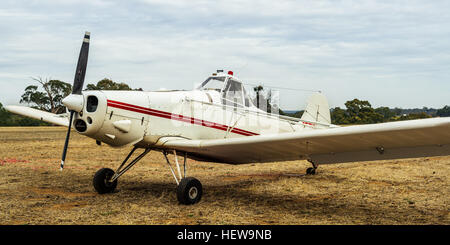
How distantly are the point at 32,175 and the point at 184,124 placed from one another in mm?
4947

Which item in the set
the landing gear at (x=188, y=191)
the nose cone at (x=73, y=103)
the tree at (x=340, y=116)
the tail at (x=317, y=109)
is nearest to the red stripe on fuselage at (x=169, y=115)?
the nose cone at (x=73, y=103)

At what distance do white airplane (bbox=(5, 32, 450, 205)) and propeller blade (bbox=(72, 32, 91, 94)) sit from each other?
0.02m

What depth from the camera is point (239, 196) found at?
6953 millimetres

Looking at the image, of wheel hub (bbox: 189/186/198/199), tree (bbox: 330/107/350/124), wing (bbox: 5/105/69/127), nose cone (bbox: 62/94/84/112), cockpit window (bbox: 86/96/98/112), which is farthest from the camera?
tree (bbox: 330/107/350/124)

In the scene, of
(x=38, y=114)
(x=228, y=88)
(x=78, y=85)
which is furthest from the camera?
(x=38, y=114)

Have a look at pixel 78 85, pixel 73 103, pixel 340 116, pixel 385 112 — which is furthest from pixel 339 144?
pixel 385 112

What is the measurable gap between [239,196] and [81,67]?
3685mm

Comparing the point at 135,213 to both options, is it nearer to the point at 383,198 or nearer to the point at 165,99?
the point at 165,99

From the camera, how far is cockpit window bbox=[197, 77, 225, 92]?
7.51 m

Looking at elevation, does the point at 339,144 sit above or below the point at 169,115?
below

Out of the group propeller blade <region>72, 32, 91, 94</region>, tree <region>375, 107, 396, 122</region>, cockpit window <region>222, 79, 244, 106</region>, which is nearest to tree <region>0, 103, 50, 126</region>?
tree <region>375, 107, 396, 122</region>

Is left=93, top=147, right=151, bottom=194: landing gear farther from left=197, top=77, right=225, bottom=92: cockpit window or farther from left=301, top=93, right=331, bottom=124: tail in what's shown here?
left=301, top=93, right=331, bottom=124: tail

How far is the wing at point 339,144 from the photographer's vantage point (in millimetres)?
4492

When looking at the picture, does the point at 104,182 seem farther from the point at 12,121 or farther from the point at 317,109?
the point at 12,121
